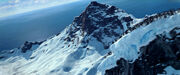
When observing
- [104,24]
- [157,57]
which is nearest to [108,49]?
[104,24]

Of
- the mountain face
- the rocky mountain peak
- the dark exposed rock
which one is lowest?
the dark exposed rock

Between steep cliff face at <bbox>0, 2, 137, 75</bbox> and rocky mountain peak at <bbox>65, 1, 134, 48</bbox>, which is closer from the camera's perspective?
steep cliff face at <bbox>0, 2, 137, 75</bbox>

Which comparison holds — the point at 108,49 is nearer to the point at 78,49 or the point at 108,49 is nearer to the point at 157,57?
the point at 78,49

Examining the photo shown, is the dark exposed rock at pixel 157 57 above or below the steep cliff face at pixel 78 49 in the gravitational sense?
below

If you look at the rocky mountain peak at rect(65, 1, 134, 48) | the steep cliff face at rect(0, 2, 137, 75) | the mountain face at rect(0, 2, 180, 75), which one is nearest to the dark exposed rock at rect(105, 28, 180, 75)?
the mountain face at rect(0, 2, 180, 75)

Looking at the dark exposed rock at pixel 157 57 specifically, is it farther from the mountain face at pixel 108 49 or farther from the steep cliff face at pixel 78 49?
the steep cliff face at pixel 78 49

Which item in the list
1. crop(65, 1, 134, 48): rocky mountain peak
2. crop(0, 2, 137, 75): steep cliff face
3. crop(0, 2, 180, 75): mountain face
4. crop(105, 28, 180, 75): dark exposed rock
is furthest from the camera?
crop(65, 1, 134, 48): rocky mountain peak

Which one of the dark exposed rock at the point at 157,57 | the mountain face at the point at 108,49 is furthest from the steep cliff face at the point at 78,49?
the dark exposed rock at the point at 157,57

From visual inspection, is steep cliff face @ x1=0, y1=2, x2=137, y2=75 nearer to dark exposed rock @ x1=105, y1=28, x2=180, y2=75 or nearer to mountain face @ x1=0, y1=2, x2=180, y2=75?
mountain face @ x1=0, y1=2, x2=180, y2=75
